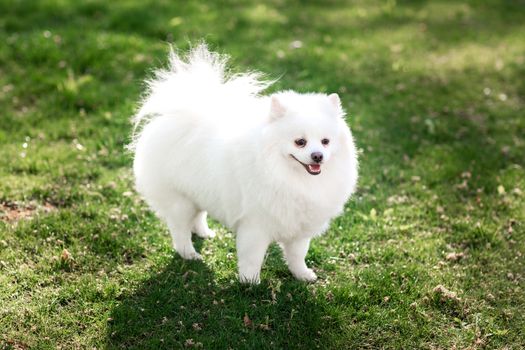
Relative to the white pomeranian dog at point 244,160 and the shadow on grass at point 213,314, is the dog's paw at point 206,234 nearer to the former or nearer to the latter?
the white pomeranian dog at point 244,160

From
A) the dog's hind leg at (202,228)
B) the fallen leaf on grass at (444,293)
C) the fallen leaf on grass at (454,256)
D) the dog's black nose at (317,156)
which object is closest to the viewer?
the dog's black nose at (317,156)

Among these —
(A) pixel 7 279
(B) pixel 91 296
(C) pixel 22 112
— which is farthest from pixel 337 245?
(C) pixel 22 112

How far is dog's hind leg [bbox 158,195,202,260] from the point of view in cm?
406

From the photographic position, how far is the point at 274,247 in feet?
14.8

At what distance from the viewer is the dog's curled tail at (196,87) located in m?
3.94

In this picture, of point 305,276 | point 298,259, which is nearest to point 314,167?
point 298,259

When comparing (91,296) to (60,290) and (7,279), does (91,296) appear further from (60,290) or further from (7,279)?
(7,279)

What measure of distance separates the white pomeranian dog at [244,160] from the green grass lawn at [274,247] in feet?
1.22

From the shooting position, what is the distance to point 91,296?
3771 millimetres

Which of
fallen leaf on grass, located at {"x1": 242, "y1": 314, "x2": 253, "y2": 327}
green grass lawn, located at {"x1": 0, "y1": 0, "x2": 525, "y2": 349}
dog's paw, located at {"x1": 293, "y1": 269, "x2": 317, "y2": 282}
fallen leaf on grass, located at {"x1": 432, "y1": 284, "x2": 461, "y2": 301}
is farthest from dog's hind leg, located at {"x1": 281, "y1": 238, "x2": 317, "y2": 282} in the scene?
fallen leaf on grass, located at {"x1": 432, "y1": 284, "x2": 461, "y2": 301}

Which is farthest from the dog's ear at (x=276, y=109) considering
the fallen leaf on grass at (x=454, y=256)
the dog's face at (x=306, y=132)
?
the fallen leaf on grass at (x=454, y=256)

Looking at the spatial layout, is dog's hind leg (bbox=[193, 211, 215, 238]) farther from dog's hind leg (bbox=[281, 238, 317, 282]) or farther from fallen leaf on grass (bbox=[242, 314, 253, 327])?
fallen leaf on grass (bbox=[242, 314, 253, 327])

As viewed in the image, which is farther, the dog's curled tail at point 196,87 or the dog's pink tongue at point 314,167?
the dog's curled tail at point 196,87

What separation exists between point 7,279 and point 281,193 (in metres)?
1.83
